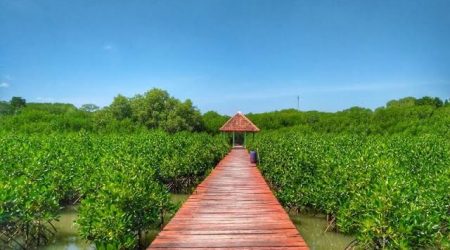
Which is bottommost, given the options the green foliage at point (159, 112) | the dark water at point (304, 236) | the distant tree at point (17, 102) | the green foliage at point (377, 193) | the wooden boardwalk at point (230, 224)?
the dark water at point (304, 236)

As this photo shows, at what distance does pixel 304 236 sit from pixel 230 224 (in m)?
3.44

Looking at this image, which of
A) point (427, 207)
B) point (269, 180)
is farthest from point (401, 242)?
point (269, 180)

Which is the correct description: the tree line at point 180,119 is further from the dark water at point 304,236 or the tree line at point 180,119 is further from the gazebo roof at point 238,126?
the dark water at point 304,236

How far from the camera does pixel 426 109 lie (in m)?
43.0

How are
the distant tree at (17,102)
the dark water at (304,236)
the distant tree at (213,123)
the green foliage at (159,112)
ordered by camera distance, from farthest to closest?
the distant tree at (17,102) → the distant tree at (213,123) → the green foliage at (159,112) → the dark water at (304,236)

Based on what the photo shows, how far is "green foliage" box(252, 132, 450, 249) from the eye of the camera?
6.27 meters

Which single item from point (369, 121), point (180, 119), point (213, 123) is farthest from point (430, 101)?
point (180, 119)

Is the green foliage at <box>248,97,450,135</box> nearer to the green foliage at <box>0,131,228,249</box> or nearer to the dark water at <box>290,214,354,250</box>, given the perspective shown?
the dark water at <box>290,214,354,250</box>

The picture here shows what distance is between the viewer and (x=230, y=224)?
7.70 metres

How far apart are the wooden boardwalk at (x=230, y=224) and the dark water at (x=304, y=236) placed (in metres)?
1.35

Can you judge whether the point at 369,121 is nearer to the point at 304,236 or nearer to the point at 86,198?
the point at 304,236

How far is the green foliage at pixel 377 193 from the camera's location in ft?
20.6

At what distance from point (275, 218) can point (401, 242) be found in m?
2.68

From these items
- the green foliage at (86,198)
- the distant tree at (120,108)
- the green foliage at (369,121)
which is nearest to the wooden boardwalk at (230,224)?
the green foliage at (86,198)
